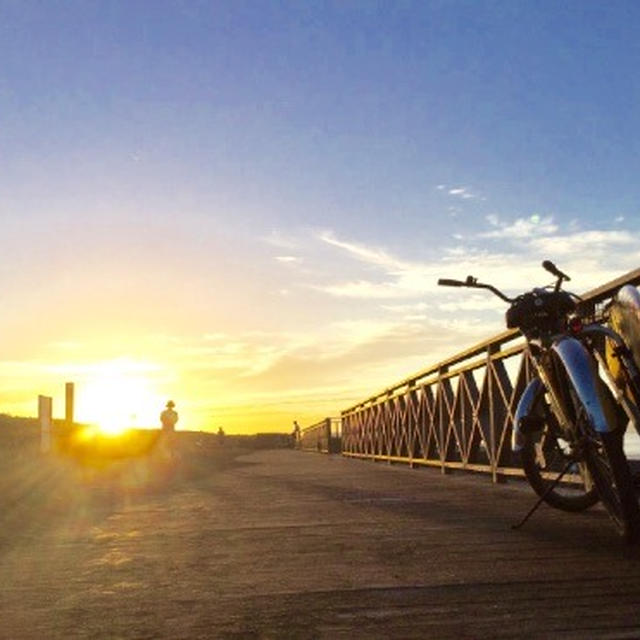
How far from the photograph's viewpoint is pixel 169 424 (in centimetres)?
2258

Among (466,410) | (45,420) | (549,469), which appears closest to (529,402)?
(549,469)

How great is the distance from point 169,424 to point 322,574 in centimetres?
1960

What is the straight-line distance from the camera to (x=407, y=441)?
13906mm

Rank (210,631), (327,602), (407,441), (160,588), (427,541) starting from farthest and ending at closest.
→ 1. (407,441)
2. (427,541)
3. (160,588)
4. (327,602)
5. (210,631)

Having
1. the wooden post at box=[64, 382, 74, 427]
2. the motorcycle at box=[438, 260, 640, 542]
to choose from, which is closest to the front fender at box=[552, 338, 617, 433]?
the motorcycle at box=[438, 260, 640, 542]

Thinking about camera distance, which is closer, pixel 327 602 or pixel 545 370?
pixel 327 602

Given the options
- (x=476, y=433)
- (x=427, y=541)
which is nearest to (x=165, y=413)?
(x=476, y=433)

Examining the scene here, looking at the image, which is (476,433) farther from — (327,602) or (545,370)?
(327,602)

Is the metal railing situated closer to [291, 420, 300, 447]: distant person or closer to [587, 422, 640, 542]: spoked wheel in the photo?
[587, 422, 640, 542]: spoked wheel

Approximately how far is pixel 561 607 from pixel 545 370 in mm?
1926

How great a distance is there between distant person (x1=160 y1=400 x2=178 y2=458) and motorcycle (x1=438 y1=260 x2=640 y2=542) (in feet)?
58.8

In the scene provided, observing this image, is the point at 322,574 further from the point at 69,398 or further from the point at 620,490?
the point at 69,398

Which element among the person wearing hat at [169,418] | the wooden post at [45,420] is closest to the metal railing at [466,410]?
the person wearing hat at [169,418]

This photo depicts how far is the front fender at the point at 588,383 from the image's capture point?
366 centimetres
